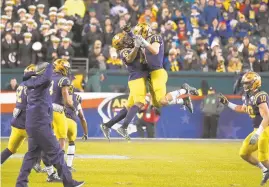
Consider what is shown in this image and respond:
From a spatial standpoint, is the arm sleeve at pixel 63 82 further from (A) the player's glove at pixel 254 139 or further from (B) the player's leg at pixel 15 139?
(A) the player's glove at pixel 254 139

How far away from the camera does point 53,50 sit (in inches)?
821

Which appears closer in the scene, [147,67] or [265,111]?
[265,111]

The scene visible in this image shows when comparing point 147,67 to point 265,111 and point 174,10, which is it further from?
point 174,10

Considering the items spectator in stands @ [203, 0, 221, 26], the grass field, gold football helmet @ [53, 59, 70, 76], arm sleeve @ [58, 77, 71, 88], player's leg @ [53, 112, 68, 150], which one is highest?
spectator in stands @ [203, 0, 221, 26]

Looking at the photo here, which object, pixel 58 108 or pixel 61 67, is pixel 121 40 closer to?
pixel 61 67

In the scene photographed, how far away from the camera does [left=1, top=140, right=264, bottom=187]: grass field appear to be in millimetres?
13141

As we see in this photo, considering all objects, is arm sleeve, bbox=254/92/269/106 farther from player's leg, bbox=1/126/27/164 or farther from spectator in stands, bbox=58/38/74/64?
spectator in stands, bbox=58/38/74/64

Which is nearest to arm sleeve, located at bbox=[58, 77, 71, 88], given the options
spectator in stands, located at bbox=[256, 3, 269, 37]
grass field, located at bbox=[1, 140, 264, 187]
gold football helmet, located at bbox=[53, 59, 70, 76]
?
gold football helmet, located at bbox=[53, 59, 70, 76]

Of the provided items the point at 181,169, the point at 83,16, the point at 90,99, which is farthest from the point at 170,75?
the point at 181,169

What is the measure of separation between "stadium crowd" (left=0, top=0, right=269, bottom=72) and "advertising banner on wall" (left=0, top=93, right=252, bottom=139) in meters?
0.91

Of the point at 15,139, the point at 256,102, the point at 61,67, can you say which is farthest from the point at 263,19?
the point at 15,139

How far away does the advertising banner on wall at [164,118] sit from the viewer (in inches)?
820

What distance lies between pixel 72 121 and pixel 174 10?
10.5m

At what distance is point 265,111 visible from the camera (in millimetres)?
12414
